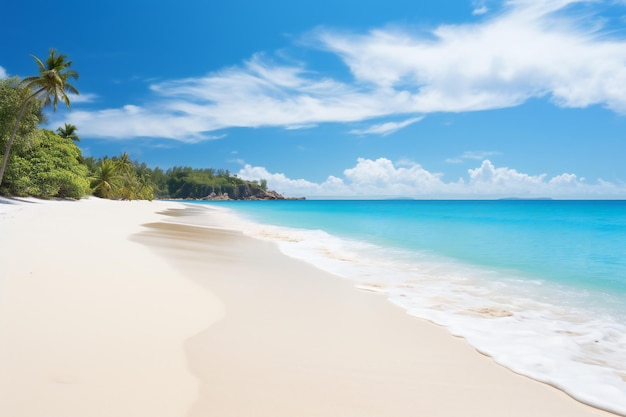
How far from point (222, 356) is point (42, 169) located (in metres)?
36.5

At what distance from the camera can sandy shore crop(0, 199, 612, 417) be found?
101 inches

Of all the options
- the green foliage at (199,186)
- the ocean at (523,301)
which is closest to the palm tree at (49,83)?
the ocean at (523,301)

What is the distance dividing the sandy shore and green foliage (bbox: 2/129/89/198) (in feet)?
99.4

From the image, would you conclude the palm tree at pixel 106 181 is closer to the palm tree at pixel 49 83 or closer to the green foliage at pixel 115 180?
the green foliage at pixel 115 180

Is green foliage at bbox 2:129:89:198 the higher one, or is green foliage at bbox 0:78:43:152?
green foliage at bbox 0:78:43:152

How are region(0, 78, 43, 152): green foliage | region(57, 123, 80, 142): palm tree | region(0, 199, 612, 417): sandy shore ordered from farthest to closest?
region(57, 123, 80, 142): palm tree → region(0, 78, 43, 152): green foliage → region(0, 199, 612, 417): sandy shore

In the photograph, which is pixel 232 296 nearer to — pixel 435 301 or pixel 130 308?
pixel 130 308

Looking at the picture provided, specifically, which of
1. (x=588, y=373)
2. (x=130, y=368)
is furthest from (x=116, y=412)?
(x=588, y=373)

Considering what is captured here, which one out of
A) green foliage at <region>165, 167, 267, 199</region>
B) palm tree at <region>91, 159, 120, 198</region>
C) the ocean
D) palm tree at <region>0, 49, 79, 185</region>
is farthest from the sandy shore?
green foliage at <region>165, 167, 267, 199</region>

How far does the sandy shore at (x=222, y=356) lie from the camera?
257cm

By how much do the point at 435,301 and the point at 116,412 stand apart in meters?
5.22

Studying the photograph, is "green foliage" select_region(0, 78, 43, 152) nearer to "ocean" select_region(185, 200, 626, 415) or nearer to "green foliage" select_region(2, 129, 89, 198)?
"green foliage" select_region(2, 129, 89, 198)

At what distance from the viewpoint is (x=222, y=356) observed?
337 cm

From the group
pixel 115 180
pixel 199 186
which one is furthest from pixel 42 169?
pixel 199 186
